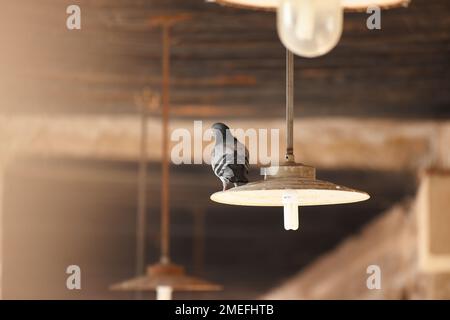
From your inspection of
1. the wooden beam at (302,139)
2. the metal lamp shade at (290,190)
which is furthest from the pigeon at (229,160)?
the wooden beam at (302,139)

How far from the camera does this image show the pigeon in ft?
8.71

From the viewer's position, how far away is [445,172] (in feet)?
26.8

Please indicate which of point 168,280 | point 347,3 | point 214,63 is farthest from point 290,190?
point 214,63

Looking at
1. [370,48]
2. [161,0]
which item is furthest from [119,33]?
[370,48]

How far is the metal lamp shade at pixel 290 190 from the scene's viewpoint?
240 centimetres

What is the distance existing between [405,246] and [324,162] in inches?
39.0

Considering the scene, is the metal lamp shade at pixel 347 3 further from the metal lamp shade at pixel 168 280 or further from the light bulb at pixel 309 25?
the metal lamp shade at pixel 168 280

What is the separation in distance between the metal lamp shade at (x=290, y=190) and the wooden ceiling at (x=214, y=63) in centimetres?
324

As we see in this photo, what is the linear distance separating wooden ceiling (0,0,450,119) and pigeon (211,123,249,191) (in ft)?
9.95

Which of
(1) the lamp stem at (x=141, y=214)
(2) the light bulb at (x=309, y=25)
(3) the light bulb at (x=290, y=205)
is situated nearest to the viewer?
(2) the light bulb at (x=309, y=25)

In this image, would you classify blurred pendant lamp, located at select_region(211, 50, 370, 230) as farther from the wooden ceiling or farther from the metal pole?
the metal pole

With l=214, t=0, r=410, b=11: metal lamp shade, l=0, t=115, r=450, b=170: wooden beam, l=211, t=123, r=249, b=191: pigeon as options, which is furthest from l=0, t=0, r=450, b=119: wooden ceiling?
l=214, t=0, r=410, b=11: metal lamp shade

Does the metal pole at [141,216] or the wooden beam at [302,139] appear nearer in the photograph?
the wooden beam at [302,139]
